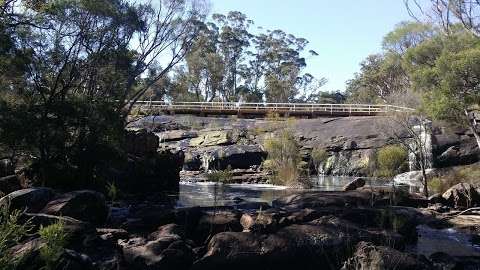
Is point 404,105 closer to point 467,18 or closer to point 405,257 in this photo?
point 467,18

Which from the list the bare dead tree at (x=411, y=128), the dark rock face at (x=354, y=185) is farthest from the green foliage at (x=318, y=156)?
the dark rock face at (x=354, y=185)

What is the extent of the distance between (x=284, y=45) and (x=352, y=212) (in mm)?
66985

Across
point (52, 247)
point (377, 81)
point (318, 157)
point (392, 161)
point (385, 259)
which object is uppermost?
point (377, 81)

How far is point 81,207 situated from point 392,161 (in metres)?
25.6

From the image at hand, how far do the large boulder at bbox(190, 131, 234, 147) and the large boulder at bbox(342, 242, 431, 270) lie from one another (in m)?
31.2

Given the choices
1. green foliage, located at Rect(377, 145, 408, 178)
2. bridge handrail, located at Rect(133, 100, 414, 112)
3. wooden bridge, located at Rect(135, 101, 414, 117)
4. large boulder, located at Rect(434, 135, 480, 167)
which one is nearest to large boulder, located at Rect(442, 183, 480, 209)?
green foliage, located at Rect(377, 145, 408, 178)

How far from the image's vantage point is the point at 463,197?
18.8 m

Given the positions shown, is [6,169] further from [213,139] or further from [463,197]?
[213,139]

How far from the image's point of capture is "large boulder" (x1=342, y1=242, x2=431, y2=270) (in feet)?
28.1

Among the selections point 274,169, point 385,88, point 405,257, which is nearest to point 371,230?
point 405,257

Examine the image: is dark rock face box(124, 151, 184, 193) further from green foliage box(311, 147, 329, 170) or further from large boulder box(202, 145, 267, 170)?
green foliage box(311, 147, 329, 170)

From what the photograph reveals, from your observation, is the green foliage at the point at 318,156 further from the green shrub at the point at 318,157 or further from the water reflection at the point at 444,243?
the water reflection at the point at 444,243

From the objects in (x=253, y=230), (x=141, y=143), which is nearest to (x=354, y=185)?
(x=141, y=143)

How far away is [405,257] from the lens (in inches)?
359
